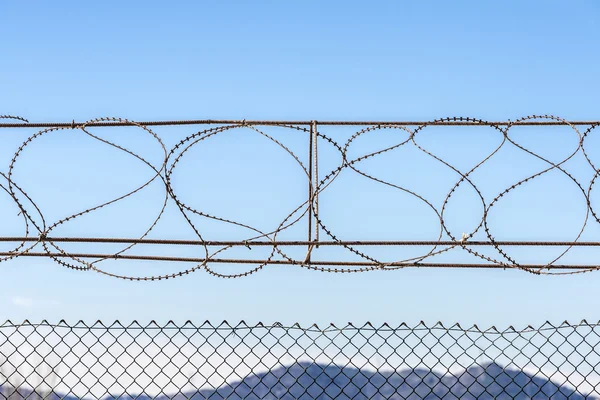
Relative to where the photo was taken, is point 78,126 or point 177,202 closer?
point 177,202

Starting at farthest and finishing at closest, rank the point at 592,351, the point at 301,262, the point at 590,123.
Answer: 1. the point at 590,123
2. the point at 301,262
3. the point at 592,351

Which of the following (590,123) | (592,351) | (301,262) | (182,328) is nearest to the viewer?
(182,328)

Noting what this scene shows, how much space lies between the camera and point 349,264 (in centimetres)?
552

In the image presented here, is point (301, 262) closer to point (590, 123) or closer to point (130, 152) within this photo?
point (130, 152)

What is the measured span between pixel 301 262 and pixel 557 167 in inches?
80.2

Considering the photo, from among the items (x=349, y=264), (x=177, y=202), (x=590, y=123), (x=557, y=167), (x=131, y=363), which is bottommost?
(x=131, y=363)

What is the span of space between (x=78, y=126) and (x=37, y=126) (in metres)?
0.32

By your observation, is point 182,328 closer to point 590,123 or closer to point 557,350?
point 557,350

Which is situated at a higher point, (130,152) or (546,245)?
(130,152)

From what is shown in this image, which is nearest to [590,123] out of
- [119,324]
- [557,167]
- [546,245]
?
[557,167]

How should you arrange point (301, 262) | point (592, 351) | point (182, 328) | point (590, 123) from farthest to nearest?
point (590, 123) < point (301, 262) < point (592, 351) < point (182, 328)

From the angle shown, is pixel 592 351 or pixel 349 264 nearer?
pixel 592 351

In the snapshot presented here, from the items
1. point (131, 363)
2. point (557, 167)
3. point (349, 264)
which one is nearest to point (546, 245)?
point (557, 167)

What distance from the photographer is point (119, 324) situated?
4820 millimetres
